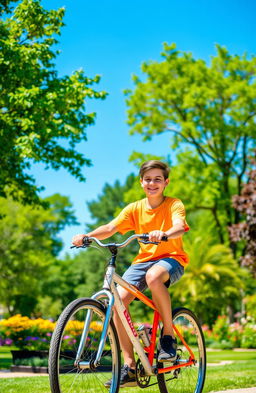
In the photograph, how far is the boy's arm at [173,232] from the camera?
12.3 ft

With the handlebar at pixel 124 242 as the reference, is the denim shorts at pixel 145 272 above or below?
below

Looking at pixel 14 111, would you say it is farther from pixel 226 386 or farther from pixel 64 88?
pixel 226 386

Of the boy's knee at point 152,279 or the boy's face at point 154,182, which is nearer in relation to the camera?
the boy's knee at point 152,279

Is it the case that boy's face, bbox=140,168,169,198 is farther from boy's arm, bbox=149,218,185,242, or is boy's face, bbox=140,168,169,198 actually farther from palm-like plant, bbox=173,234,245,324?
palm-like plant, bbox=173,234,245,324

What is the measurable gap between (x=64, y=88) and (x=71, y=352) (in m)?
9.57

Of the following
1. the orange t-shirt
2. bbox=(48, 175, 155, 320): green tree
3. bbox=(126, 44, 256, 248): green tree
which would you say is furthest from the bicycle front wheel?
bbox=(48, 175, 155, 320): green tree

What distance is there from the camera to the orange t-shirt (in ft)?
14.4

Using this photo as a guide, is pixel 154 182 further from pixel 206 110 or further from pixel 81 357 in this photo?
pixel 206 110

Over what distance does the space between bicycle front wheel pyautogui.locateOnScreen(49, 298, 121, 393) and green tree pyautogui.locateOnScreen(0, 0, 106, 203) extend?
25.4 ft

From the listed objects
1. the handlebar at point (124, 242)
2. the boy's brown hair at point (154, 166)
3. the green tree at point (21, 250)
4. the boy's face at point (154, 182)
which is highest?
the green tree at point (21, 250)

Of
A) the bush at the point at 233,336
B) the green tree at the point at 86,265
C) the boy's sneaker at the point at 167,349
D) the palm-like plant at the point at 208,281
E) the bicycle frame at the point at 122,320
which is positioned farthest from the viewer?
the green tree at the point at 86,265

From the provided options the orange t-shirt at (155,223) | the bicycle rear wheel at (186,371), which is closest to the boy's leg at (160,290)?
the orange t-shirt at (155,223)

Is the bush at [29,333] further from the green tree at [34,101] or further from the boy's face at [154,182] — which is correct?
the boy's face at [154,182]

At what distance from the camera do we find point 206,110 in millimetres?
26266
